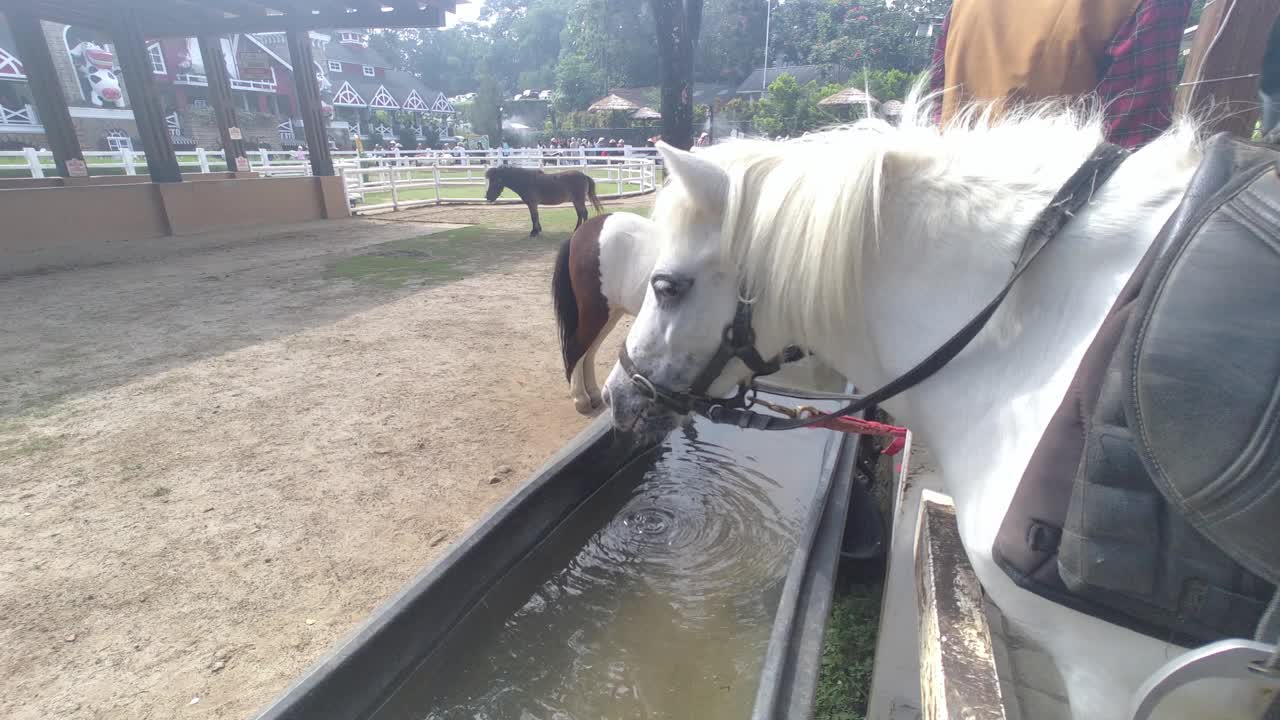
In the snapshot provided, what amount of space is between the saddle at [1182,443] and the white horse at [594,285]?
2692mm

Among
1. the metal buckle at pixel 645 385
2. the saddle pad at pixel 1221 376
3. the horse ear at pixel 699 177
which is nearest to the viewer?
the saddle pad at pixel 1221 376

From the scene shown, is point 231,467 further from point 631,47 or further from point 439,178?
point 631,47

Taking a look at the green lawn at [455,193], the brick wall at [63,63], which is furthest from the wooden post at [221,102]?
the brick wall at [63,63]

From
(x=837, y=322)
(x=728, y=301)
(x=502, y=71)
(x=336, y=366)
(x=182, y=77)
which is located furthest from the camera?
(x=502, y=71)

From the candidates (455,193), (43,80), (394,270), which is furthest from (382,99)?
(394,270)

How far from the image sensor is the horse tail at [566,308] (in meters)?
3.73

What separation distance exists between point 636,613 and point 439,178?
47.7 ft

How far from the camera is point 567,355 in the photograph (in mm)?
3828

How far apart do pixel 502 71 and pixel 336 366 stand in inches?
2718

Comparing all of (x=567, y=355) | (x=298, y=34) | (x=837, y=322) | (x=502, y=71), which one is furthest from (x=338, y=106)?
(x=837, y=322)

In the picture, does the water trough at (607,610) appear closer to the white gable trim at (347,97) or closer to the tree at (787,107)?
the tree at (787,107)

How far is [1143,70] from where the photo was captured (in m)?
1.72

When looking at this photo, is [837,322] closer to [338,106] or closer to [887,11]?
[338,106]

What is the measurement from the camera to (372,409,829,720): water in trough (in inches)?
74.2
